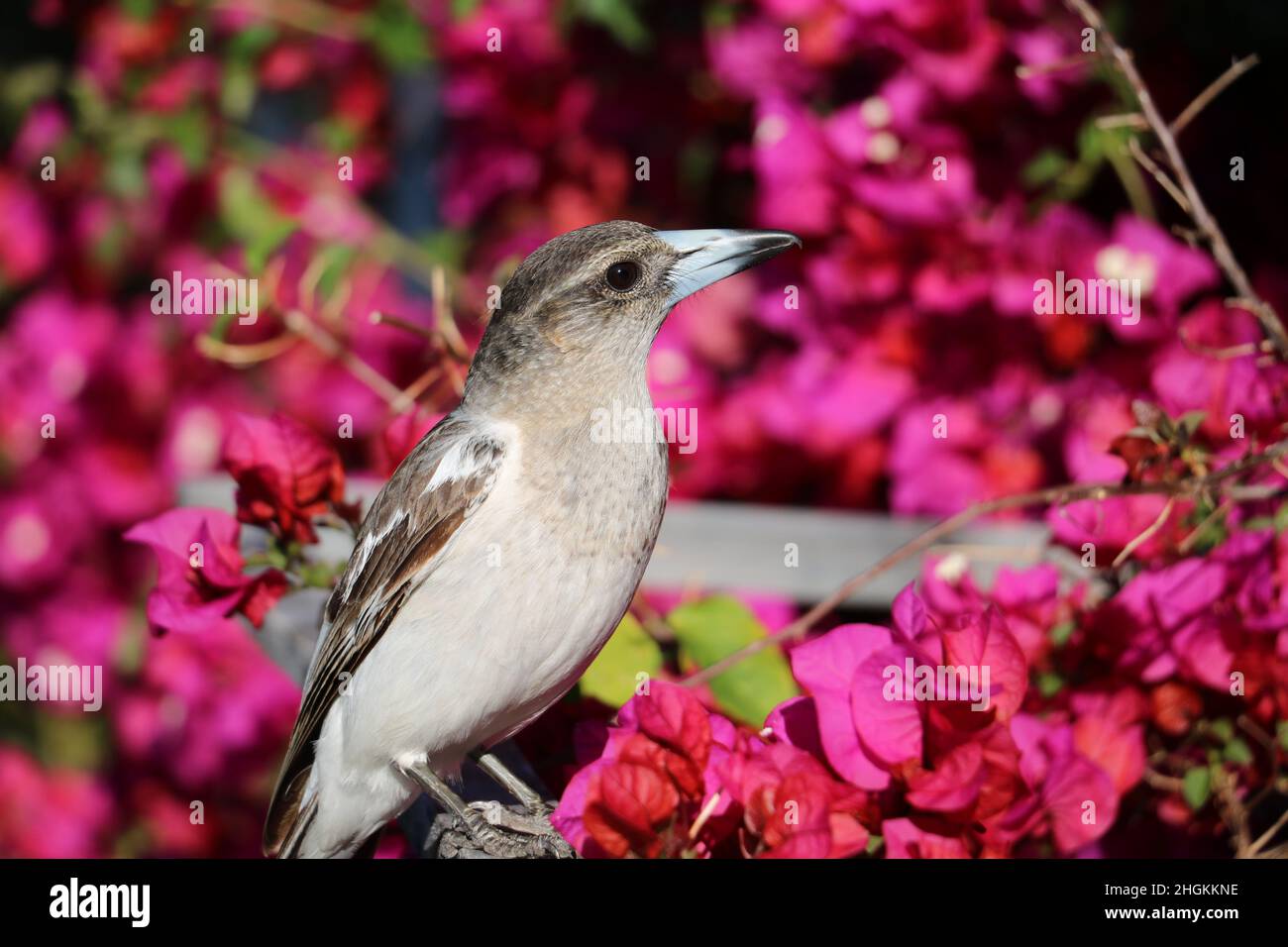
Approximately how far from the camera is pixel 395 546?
1.38 metres

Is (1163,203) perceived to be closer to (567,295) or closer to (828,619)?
(828,619)

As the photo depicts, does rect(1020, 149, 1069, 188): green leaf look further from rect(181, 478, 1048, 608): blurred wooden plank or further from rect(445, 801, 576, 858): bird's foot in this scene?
rect(445, 801, 576, 858): bird's foot

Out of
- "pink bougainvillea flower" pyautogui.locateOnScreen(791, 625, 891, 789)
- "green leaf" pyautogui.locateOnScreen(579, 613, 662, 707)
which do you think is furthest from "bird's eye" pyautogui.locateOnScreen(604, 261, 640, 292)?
"pink bougainvillea flower" pyautogui.locateOnScreen(791, 625, 891, 789)

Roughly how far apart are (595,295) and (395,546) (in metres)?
0.35

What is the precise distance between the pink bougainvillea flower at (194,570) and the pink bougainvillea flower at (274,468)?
4 cm

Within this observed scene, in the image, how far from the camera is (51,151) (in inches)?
110

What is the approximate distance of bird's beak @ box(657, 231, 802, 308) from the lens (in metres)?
1.31

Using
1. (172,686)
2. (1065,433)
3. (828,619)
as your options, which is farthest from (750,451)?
(172,686)

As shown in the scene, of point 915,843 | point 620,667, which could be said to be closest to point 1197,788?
point 915,843

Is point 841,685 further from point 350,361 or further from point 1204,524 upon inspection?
point 350,361

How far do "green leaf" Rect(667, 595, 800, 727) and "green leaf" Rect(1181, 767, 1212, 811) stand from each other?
16.8 inches

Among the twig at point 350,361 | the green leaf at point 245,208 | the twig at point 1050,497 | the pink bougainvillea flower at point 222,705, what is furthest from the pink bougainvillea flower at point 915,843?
the green leaf at point 245,208

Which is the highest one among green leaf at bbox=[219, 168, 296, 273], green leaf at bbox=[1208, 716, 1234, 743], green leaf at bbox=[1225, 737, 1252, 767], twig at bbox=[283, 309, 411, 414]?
green leaf at bbox=[219, 168, 296, 273]

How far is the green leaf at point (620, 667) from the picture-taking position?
1.45 meters
